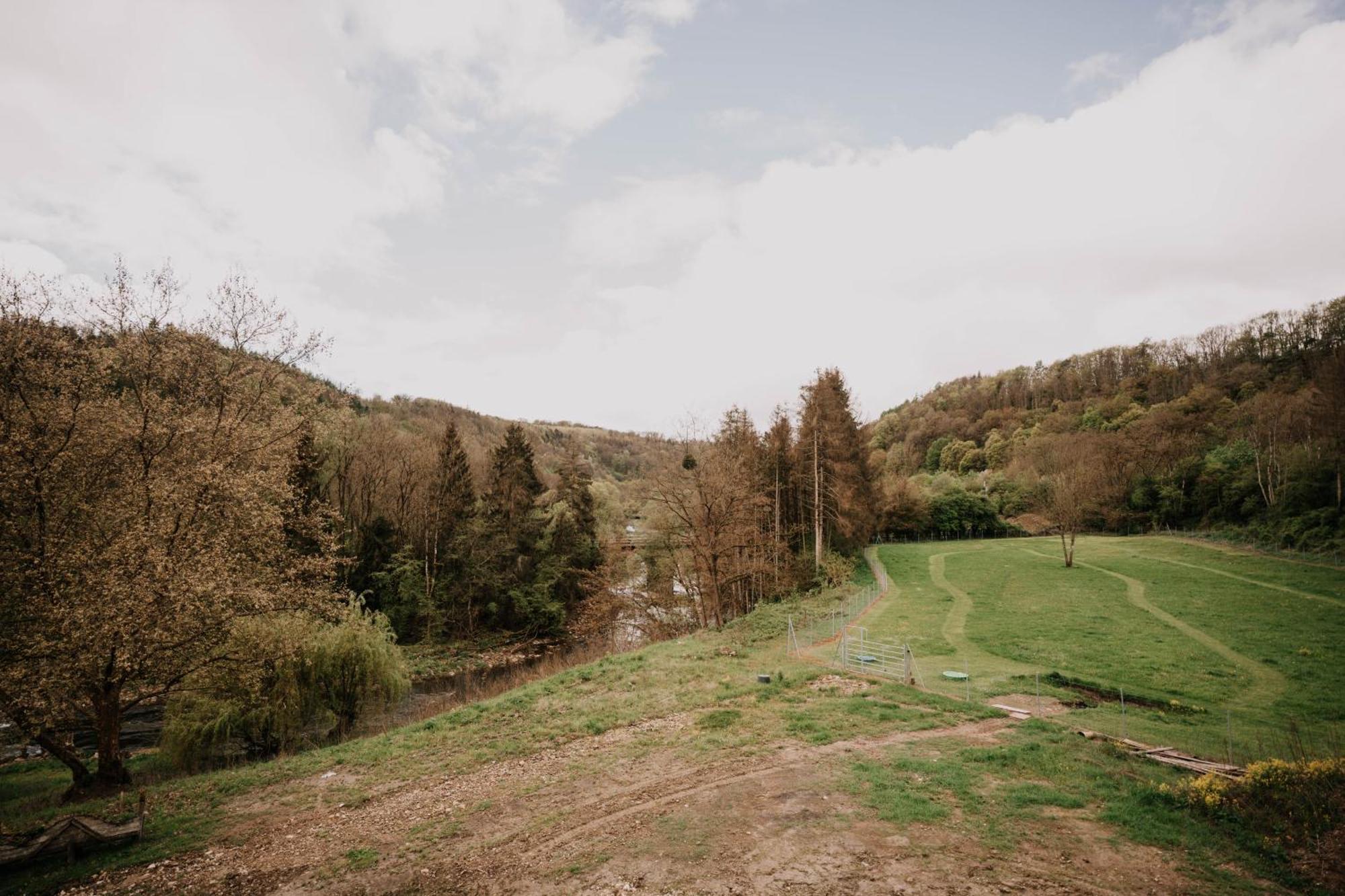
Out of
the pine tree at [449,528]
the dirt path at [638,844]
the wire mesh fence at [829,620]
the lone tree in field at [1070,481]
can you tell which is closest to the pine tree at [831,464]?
the wire mesh fence at [829,620]

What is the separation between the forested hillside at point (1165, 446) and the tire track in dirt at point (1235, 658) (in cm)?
1142

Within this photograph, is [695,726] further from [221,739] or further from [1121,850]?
[221,739]

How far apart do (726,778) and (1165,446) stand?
2816 inches

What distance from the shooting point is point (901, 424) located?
120688 millimetres

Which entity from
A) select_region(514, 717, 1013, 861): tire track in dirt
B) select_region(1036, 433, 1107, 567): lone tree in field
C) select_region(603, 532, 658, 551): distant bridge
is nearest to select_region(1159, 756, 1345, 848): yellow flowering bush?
select_region(514, 717, 1013, 861): tire track in dirt

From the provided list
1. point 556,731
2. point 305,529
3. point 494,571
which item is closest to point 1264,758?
point 556,731

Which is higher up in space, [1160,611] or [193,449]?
[193,449]

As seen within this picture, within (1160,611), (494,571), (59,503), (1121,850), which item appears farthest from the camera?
(494,571)

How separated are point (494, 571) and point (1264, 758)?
137 ft

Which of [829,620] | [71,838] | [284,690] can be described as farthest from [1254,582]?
[71,838]

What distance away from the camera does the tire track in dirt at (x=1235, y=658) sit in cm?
1647

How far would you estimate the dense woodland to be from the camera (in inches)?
498

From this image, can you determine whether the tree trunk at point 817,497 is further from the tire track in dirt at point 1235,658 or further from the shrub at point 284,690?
the shrub at point 284,690

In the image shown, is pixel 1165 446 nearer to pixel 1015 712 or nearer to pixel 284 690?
pixel 1015 712
